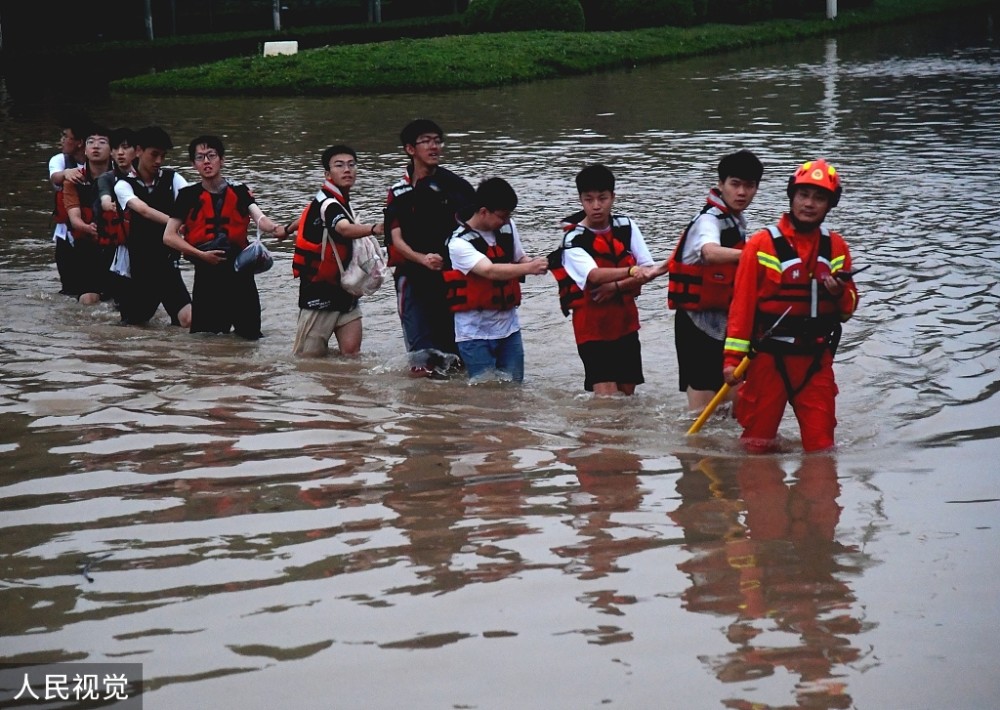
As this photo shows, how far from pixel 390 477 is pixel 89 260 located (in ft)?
23.4

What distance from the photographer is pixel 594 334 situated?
9.08 metres

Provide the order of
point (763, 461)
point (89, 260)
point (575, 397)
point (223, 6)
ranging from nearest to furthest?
point (763, 461) → point (575, 397) → point (89, 260) → point (223, 6)

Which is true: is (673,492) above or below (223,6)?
below

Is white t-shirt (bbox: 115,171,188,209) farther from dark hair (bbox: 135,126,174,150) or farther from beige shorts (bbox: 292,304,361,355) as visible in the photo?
beige shorts (bbox: 292,304,361,355)

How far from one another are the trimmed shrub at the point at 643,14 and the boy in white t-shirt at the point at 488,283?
119 ft

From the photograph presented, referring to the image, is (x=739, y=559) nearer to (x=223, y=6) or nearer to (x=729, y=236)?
(x=729, y=236)

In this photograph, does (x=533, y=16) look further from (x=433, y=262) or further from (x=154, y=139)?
(x=433, y=262)

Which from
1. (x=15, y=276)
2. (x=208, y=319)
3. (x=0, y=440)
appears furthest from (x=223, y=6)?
(x=0, y=440)

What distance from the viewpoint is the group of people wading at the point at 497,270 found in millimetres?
7656

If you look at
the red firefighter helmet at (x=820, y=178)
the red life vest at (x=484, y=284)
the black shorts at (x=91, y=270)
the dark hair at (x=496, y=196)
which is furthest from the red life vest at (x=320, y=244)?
the red firefighter helmet at (x=820, y=178)

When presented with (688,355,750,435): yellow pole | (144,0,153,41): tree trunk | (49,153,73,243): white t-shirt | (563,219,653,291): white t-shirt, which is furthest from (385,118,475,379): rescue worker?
(144,0,153,41): tree trunk

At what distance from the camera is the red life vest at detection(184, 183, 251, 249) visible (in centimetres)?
1095

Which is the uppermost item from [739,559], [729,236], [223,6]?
[223,6]

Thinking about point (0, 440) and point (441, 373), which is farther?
point (441, 373)
